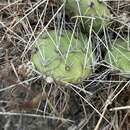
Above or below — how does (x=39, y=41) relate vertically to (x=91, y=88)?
above

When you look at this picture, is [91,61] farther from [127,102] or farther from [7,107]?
[7,107]

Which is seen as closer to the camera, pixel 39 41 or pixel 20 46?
pixel 39 41

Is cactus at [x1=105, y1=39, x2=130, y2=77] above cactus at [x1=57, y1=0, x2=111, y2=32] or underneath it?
underneath

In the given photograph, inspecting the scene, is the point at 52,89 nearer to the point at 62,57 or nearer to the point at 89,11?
the point at 62,57

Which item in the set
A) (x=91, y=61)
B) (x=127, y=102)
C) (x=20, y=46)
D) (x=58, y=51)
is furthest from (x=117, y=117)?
(x=20, y=46)

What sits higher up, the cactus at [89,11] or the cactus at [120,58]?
the cactus at [89,11]
